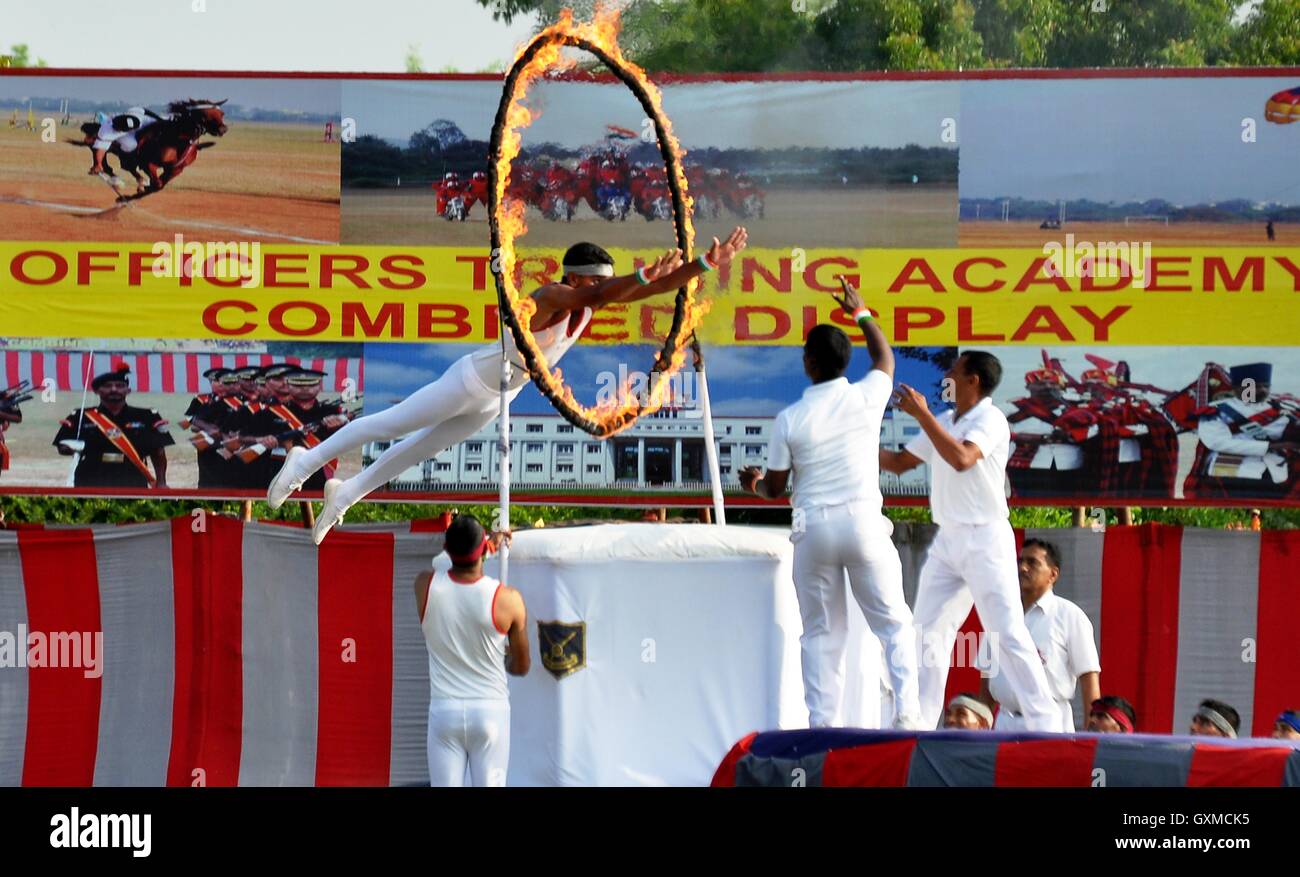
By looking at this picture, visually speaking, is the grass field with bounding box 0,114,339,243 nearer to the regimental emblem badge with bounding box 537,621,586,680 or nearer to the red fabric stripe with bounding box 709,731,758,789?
the regimental emblem badge with bounding box 537,621,586,680

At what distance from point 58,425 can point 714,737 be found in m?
7.03

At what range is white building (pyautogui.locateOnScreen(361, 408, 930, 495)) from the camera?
1444 cm

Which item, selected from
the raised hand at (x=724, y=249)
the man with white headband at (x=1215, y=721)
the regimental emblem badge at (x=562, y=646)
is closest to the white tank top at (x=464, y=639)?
the regimental emblem badge at (x=562, y=646)

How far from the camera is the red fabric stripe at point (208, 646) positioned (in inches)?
551

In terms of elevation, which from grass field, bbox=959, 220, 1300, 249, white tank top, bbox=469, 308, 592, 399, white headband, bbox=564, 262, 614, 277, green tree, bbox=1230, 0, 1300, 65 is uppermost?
green tree, bbox=1230, 0, 1300, 65

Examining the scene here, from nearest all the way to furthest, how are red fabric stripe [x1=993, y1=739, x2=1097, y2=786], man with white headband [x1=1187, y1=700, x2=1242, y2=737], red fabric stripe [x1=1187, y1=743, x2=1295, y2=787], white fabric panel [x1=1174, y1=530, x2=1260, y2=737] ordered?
red fabric stripe [x1=1187, y1=743, x2=1295, y2=787]
red fabric stripe [x1=993, y1=739, x2=1097, y2=786]
man with white headband [x1=1187, y1=700, x2=1242, y2=737]
white fabric panel [x1=1174, y1=530, x2=1260, y2=737]

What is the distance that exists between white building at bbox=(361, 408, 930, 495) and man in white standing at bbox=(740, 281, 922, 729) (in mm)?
4919

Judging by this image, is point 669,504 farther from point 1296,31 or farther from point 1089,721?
point 1296,31

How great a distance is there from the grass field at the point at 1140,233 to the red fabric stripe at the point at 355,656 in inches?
198

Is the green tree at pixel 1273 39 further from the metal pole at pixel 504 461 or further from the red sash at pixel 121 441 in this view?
the metal pole at pixel 504 461

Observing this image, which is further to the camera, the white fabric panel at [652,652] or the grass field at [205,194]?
the grass field at [205,194]

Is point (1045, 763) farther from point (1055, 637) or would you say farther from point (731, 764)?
point (1055, 637)

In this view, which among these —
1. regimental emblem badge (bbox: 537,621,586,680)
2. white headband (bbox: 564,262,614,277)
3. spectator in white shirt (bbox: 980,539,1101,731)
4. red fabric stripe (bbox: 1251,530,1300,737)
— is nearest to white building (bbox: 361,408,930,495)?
red fabric stripe (bbox: 1251,530,1300,737)

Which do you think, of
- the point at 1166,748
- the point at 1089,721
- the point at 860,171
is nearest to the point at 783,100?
the point at 860,171
